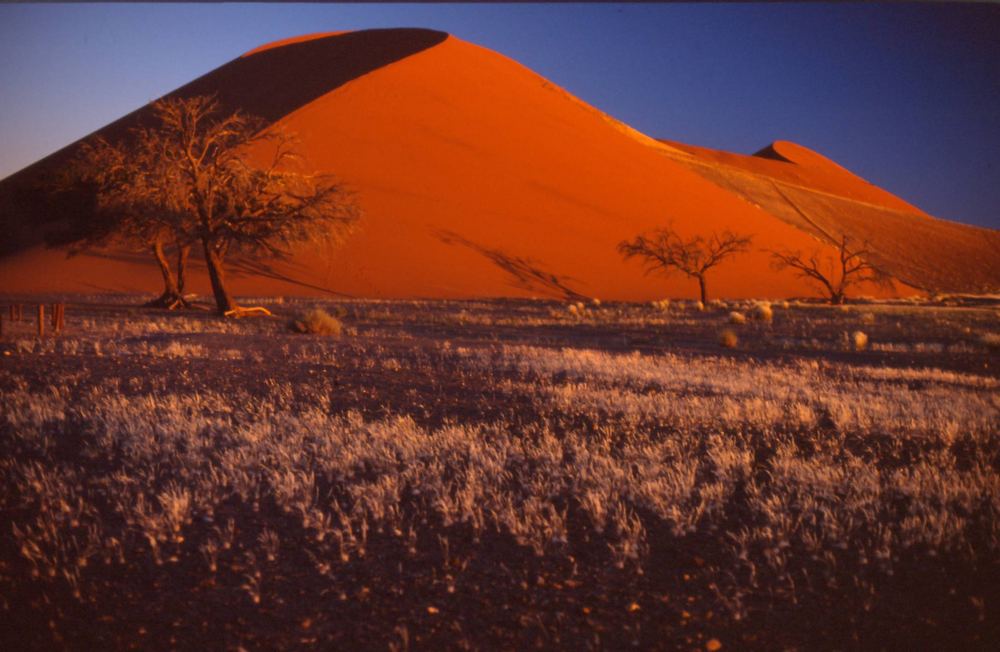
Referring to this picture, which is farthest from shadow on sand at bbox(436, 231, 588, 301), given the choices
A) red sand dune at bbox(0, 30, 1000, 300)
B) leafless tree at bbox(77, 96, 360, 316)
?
leafless tree at bbox(77, 96, 360, 316)

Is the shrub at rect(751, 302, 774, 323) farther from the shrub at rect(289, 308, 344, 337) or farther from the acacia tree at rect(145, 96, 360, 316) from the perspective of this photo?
the shrub at rect(289, 308, 344, 337)

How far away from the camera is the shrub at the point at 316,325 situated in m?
15.6

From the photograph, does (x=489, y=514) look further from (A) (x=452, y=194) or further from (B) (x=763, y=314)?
(A) (x=452, y=194)

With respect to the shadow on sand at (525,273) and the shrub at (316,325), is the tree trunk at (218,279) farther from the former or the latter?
the shadow on sand at (525,273)

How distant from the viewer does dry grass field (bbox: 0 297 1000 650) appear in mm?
2754

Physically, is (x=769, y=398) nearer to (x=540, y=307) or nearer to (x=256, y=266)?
(x=540, y=307)

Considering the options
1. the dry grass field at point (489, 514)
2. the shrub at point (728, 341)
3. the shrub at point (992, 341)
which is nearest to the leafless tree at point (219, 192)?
the dry grass field at point (489, 514)

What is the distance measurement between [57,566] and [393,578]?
1.73m

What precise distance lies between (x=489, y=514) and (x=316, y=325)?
41.6ft

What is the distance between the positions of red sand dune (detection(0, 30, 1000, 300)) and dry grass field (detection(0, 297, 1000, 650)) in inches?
870

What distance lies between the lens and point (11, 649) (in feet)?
8.30

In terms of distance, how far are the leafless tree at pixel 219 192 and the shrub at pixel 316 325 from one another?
430cm

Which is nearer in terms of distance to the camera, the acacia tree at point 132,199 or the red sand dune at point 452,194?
the acacia tree at point 132,199

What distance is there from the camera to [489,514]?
12.9 feet
